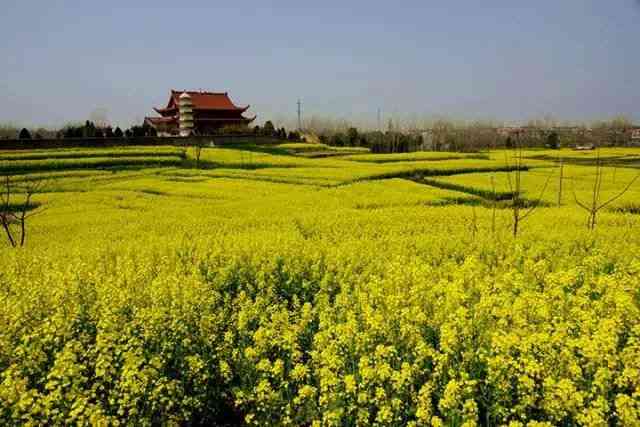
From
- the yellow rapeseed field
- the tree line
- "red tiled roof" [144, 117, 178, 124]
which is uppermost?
"red tiled roof" [144, 117, 178, 124]

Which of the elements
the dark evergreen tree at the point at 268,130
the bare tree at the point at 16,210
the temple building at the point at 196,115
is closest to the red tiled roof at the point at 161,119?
the temple building at the point at 196,115

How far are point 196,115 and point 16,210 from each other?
3872 centimetres

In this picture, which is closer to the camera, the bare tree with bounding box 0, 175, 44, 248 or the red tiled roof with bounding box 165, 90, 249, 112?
the bare tree with bounding box 0, 175, 44, 248

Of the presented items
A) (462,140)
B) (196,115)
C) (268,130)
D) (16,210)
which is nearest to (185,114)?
(196,115)

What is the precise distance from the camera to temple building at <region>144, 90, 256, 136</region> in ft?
185

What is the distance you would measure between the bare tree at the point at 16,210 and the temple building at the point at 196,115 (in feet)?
A: 95.4

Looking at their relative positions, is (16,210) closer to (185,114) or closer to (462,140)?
(185,114)

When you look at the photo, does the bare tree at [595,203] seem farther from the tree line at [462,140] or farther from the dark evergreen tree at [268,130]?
the tree line at [462,140]

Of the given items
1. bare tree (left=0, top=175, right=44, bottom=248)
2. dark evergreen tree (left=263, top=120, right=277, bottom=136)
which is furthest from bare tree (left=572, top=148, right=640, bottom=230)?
dark evergreen tree (left=263, top=120, right=277, bottom=136)

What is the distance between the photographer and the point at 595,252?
1045 cm

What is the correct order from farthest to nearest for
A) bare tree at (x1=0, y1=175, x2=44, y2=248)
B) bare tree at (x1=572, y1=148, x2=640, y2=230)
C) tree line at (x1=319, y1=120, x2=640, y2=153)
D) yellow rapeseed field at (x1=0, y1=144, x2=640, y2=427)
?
tree line at (x1=319, y1=120, x2=640, y2=153) → bare tree at (x1=0, y1=175, x2=44, y2=248) → bare tree at (x1=572, y1=148, x2=640, y2=230) → yellow rapeseed field at (x1=0, y1=144, x2=640, y2=427)

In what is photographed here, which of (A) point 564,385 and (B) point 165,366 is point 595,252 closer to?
(A) point 564,385

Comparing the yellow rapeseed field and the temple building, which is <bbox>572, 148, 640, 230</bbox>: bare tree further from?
the temple building

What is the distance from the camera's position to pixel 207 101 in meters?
62.0
